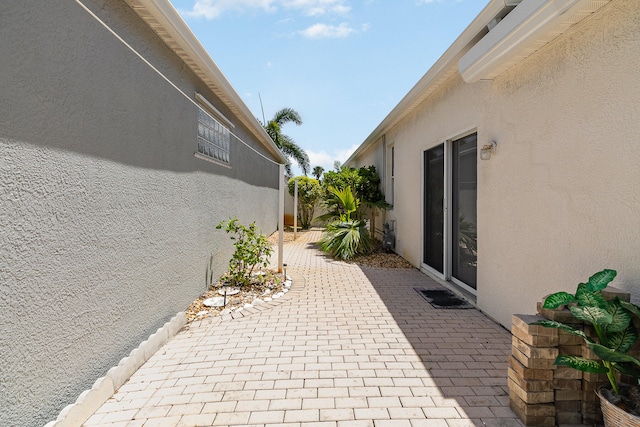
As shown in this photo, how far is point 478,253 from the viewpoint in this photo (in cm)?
471

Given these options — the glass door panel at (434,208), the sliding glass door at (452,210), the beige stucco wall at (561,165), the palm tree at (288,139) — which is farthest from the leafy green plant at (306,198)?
Result: the beige stucco wall at (561,165)

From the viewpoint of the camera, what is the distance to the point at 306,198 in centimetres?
1698

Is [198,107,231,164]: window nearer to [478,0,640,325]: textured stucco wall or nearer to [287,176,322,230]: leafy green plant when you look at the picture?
[478,0,640,325]: textured stucco wall

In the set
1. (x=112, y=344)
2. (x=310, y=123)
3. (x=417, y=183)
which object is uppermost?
(x=310, y=123)

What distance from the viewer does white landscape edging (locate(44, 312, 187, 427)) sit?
219 cm

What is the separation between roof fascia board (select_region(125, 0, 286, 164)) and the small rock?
3338mm

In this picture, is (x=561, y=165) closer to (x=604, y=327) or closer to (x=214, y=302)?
(x=604, y=327)

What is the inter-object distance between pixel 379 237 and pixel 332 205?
96.6 inches

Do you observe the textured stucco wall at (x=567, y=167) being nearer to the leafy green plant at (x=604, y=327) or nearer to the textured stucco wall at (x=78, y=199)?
the leafy green plant at (x=604, y=327)

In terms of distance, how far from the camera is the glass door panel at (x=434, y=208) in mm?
6180

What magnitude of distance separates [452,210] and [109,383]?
17.3ft

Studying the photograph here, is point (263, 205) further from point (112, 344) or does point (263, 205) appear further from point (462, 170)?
point (112, 344)

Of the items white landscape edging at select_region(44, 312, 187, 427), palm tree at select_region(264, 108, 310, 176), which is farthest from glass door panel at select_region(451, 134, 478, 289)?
palm tree at select_region(264, 108, 310, 176)

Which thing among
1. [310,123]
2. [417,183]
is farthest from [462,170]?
[310,123]
